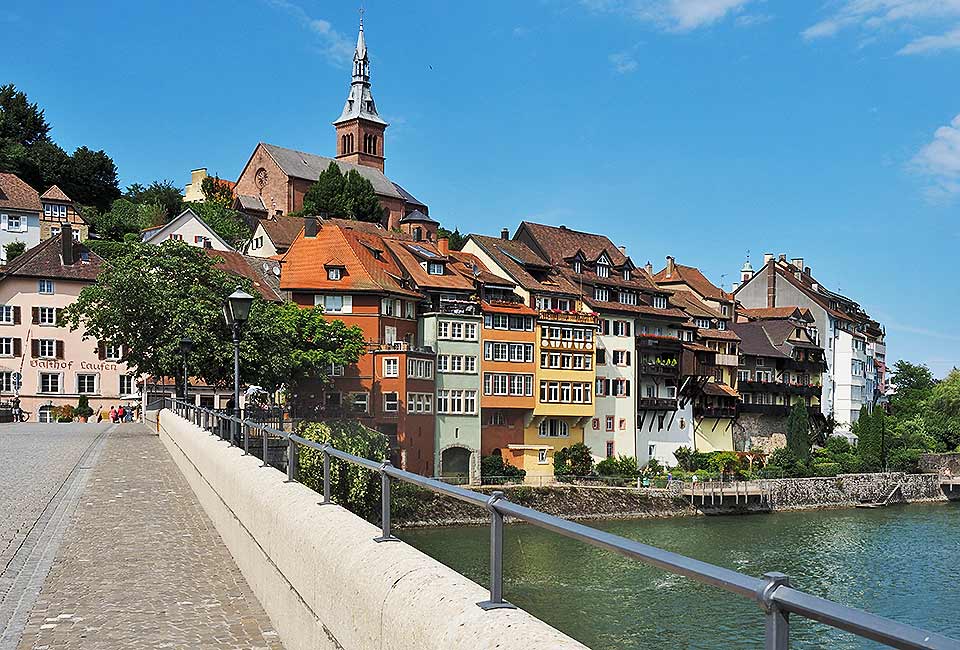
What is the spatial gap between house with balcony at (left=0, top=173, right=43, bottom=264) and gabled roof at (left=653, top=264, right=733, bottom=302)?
5539cm

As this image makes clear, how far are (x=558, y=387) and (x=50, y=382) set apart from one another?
33414 millimetres

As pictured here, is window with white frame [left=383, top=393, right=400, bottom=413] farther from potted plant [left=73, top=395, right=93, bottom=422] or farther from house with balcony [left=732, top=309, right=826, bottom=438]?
house with balcony [left=732, top=309, right=826, bottom=438]

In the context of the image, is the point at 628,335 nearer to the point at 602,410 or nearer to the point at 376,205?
the point at 602,410

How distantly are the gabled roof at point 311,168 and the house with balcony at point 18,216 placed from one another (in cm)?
3359

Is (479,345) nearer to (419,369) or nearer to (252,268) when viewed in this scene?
(419,369)

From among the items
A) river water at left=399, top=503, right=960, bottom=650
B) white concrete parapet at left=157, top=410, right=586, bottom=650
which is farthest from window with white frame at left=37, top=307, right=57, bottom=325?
white concrete parapet at left=157, top=410, right=586, bottom=650

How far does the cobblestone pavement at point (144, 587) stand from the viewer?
8.63 m

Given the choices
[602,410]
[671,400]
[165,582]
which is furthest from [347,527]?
[671,400]

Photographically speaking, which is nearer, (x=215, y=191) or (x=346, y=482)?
(x=346, y=482)

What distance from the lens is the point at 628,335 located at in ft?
274

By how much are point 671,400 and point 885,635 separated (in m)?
83.9

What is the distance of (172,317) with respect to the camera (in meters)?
47.7

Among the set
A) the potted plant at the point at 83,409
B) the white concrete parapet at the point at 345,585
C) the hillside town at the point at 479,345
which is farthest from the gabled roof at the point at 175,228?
the white concrete parapet at the point at 345,585

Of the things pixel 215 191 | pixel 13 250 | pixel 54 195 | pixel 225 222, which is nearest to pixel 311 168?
pixel 215 191
